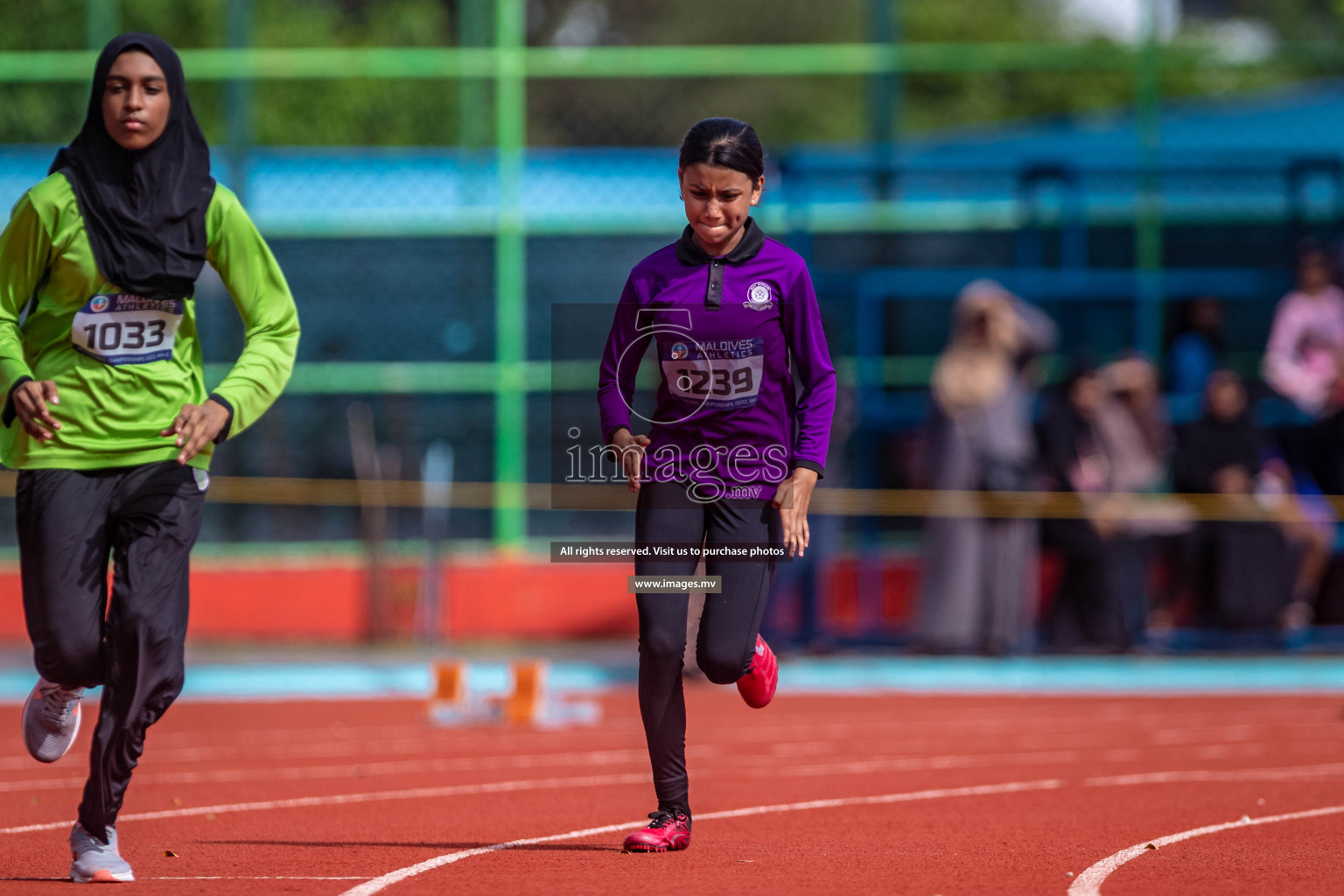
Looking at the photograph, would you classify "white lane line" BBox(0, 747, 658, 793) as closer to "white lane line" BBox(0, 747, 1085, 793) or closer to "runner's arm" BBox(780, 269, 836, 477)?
"white lane line" BBox(0, 747, 1085, 793)

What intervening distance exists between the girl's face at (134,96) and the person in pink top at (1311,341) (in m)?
10.4

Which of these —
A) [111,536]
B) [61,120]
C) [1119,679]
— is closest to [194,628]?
[61,120]

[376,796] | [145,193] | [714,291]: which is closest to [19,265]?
[145,193]

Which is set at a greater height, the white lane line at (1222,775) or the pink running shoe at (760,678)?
the pink running shoe at (760,678)

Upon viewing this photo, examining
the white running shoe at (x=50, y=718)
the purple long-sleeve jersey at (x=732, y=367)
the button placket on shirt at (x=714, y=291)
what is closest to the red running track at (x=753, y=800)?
the white running shoe at (x=50, y=718)

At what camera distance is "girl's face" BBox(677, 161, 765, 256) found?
235 inches

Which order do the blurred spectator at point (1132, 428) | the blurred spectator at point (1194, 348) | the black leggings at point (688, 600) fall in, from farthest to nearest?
1. the blurred spectator at point (1194, 348)
2. the blurred spectator at point (1132, 428)
3. the black leggings at point (688, 600)

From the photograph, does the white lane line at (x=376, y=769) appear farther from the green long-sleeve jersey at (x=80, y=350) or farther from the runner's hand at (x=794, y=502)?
the runner's hand at (x=794, y=502)

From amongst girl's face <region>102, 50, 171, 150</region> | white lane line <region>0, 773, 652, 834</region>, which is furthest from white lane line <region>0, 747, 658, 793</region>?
girl's face <region>102, 50, 171, 150</region>

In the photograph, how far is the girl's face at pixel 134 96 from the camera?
5.70 meters

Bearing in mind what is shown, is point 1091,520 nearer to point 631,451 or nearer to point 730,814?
point 730,814

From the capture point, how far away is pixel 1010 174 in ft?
49.0

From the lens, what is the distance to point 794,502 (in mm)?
5988

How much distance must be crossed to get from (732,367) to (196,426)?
5.34ft
